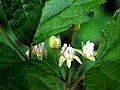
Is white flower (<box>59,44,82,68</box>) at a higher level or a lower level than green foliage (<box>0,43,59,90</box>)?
lower

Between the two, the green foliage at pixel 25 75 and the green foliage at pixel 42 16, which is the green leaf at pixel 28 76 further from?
the green foliage at pixel 42 16

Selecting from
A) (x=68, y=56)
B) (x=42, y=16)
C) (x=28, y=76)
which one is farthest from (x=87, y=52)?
(x=28, y=76)

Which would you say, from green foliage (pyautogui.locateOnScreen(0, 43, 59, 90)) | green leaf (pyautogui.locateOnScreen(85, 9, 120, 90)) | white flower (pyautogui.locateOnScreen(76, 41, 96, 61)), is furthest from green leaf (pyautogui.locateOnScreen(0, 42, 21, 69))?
white flower (pyautogui.locateOnScreen(76, 41, 96, 61))

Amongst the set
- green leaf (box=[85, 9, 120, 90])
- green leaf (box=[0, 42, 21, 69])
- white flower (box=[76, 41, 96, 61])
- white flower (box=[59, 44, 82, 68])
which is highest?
green leaf (box=[0, 42, 21, 69])

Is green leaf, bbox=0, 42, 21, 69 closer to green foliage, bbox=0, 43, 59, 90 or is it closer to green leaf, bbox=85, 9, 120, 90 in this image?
green foliage, bbox=0, 43, 59, 90

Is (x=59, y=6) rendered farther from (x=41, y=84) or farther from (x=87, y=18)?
(x=41, y=84)

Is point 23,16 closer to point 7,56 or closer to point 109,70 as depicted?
point 7,56
